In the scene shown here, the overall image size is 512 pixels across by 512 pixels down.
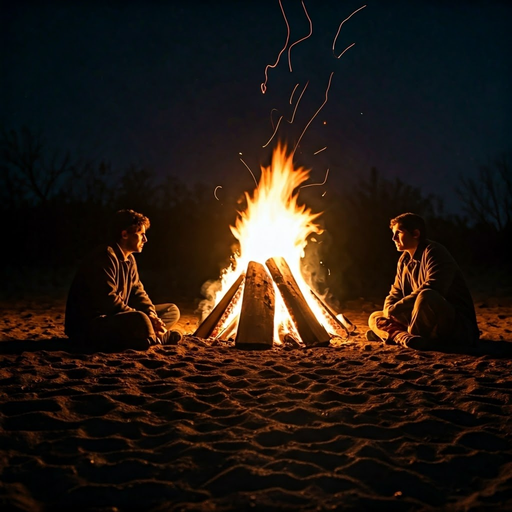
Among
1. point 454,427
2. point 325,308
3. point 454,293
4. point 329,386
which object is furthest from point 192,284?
point 454,427

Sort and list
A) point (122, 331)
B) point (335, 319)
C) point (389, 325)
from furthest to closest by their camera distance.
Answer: point (335, 319) < point (389, 325) < point (122, 331)

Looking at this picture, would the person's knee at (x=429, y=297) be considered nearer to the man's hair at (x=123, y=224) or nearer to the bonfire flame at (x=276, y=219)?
the bonfire flame at (x=276, y=219)

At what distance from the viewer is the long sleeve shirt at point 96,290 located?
16.1 ft

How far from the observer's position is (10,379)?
3.57 m

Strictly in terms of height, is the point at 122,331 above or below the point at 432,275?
below

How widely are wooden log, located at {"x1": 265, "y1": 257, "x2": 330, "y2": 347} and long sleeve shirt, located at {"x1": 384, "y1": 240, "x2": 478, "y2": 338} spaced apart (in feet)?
2.86

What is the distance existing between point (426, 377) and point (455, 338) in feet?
4.50

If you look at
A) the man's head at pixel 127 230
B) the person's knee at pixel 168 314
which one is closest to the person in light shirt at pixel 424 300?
the person's knee at pixel 168 314

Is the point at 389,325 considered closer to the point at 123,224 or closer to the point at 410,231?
the point at 410,231

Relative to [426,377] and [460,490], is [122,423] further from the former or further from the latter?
[426,377]

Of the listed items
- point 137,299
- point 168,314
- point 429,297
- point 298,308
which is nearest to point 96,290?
point 137,299

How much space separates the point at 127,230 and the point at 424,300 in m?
3.37

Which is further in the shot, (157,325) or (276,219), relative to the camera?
(276,219)

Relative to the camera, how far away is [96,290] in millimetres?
4910
